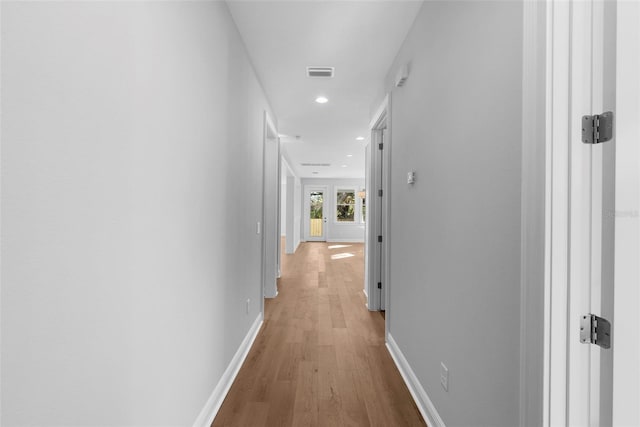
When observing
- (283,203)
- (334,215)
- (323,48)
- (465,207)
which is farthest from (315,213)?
(465,207)

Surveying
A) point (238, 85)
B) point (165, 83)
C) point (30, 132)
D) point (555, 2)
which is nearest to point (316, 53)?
point (238, 85)

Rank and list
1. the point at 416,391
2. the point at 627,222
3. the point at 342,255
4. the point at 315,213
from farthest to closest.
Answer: the point at 315,213, the point at 342,255, the point at 416,391, the point at 627,222

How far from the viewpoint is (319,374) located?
2312 millimetres

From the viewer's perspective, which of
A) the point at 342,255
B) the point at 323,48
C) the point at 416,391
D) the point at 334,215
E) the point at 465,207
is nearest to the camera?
the point at 465,207

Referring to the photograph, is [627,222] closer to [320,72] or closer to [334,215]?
[320,72]

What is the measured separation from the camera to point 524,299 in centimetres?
101

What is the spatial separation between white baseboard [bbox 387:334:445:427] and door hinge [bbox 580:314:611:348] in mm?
996

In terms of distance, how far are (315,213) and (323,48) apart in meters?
9.79

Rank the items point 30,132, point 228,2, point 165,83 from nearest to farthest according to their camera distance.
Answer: point 30,132, point 165,83, point 228,2

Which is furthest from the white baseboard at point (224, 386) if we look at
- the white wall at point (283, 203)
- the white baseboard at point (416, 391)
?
the white wall at point (283, 203)

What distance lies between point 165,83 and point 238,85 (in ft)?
3.81

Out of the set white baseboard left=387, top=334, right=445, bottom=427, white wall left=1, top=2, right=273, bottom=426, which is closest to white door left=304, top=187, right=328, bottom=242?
white baseboard left=387, top=334, right=445, bottom=427

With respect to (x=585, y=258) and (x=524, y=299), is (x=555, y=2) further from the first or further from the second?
(x=524, y=299)

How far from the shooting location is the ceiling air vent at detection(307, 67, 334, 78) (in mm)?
2891
